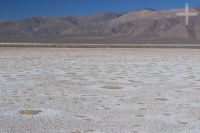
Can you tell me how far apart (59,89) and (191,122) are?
17.2 feet

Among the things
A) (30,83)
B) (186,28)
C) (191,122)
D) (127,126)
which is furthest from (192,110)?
(186,28)

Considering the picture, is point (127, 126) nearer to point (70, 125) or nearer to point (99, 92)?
point (70, 125)

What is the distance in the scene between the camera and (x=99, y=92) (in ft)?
40.5

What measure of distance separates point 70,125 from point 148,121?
4.98ft

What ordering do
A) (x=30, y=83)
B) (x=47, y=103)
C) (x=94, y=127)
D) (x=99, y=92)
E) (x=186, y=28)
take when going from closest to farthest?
(x=94, y=127)
(x=47, y=103)
(x=99, y=92)
(x=30, y=83)
(x=186, y=28)

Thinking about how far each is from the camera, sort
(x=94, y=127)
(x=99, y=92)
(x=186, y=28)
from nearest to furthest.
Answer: (x=94, y=127) → (x=99, y=92) → (x=186, y=28)

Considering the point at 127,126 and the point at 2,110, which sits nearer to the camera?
the point at 127,126

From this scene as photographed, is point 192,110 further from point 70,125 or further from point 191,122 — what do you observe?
point 70,125

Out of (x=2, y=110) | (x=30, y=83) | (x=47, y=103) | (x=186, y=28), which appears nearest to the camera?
(x=2, y=110)

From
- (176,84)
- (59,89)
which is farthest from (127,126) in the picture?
(176,84)

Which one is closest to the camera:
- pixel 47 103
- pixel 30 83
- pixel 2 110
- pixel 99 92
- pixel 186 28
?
pixel 2 110

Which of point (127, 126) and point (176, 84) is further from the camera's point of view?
point (176, 84)

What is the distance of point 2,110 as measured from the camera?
9.59 meters

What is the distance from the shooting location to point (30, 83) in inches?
560
